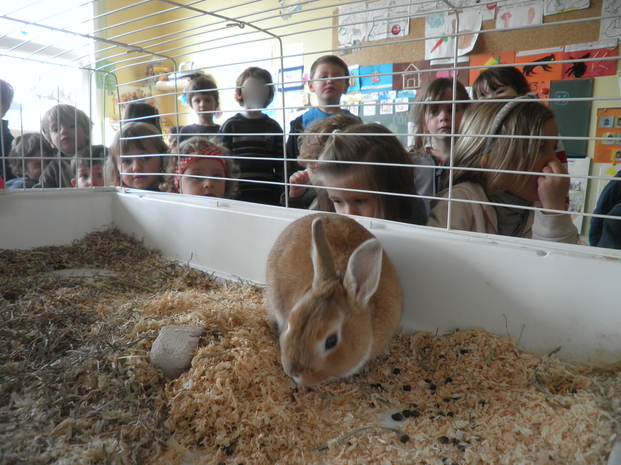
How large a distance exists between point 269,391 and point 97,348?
0.60 meters

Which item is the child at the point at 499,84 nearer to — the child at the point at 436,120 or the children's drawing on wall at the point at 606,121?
the child at the point at 436,120

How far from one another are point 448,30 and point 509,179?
3.05 m

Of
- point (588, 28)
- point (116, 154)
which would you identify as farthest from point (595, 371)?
point (588, 28)

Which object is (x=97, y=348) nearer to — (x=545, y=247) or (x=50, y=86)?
(x=545, y=247)

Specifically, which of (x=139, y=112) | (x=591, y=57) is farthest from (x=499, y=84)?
(x=139, y=112)

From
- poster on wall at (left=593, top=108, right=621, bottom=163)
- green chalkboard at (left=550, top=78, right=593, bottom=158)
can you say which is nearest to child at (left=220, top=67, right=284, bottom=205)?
green chalkboard at (left=550, top=78, right=593, bottom=158)

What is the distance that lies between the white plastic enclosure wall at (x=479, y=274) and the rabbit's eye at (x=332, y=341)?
0.47 metres

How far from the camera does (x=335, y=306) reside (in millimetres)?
1307

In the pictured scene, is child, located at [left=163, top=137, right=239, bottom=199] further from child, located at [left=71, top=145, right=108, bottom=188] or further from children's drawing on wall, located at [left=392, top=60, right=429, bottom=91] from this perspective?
children's drawing on wall, located at [left=392, top=60, right=429, bottom=91]

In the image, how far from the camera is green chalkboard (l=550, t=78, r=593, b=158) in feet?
12.2

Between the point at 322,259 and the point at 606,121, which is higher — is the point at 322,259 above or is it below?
below

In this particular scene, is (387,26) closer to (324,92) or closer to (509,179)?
(324,92)

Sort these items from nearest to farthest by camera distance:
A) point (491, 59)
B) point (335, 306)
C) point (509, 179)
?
point (335, 306), point (509, 179), point (491, 59)

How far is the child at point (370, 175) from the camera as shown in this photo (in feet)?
6.94
